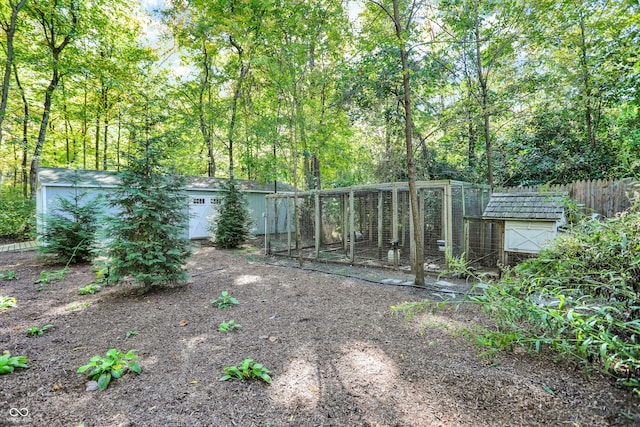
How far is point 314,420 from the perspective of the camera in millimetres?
1859

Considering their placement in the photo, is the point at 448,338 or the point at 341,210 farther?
the point at 341,210

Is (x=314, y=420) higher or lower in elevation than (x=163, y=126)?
lower

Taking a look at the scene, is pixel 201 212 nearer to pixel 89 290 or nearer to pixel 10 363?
pixel 89 290

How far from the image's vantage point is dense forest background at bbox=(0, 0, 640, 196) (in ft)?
19.7

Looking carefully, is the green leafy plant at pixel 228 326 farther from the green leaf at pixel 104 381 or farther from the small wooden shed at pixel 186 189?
the small wooden shed at pixel 186 189

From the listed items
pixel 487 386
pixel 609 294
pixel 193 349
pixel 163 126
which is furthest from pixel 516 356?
pixel 163 126

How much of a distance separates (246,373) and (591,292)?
8.56 feet

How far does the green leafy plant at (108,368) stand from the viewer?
228cm

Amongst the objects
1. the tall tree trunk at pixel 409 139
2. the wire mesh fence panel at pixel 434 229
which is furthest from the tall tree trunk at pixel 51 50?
the wire mesh fence panel at pixel 434 229

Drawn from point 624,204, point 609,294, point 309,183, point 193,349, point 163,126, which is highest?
point 163,126

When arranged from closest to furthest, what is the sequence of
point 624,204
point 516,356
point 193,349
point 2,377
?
point 2,377
point 516,356
point 193,349
point 624,204

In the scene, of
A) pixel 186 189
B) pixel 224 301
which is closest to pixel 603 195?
pixel 224 301

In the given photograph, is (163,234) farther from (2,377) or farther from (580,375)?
(580,375)

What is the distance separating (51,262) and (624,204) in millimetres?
12903
